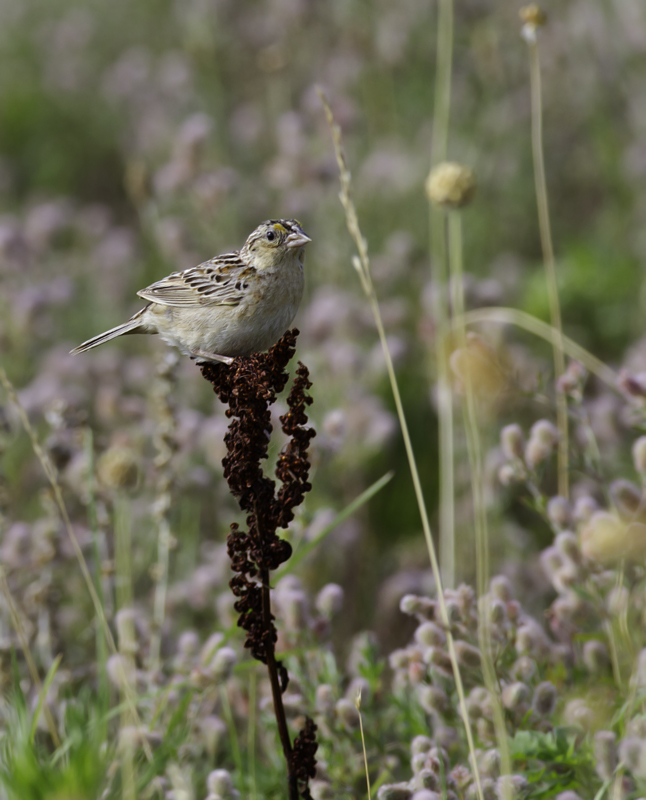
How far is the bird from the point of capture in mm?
2223

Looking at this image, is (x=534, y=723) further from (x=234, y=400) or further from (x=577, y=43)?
(x=577, y=43)

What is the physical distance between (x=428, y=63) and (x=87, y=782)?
23.8ft

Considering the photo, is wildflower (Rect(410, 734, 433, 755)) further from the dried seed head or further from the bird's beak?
the dried seed head

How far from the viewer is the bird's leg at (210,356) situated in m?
2.19

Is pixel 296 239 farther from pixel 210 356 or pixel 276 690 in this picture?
pixel 276 690

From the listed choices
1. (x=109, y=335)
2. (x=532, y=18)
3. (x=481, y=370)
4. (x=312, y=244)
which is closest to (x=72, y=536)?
(x=109, y=335)

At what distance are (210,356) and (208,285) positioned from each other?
0.30 meters

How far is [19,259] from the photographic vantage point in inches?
220

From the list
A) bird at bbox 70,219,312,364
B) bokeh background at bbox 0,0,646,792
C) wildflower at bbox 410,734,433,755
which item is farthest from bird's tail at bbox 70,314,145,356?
wildflower at bbox 410,734,433,755

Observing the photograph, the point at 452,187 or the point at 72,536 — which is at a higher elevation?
the point at 452,187

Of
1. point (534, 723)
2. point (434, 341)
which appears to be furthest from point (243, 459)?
point (434, 341)

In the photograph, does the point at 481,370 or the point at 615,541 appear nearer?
the point at 615,541

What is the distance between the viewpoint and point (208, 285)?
246 centimetres

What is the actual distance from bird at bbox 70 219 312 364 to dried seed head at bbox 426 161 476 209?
0.43 meters
